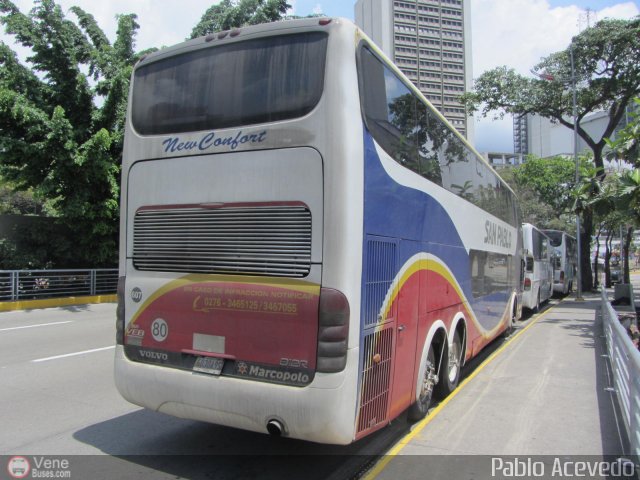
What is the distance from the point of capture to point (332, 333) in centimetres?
377

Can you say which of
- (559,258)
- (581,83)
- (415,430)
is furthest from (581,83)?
(415,430)

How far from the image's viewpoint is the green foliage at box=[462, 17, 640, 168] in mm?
23578

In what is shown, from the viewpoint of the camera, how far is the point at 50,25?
1688 cm

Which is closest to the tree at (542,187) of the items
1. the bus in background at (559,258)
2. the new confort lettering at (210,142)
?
the bus in background at (559,258)

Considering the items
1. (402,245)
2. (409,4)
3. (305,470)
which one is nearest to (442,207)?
(402,245)

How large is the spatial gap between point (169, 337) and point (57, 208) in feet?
52.2

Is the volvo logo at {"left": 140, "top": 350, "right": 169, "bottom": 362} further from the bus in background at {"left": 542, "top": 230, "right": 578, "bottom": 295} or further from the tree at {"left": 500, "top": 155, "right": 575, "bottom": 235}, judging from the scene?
the tree at {"left": 500, "top": 155, "right": 575, "bottom": 235}

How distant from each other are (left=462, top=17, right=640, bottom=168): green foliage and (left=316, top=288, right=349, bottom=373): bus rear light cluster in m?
24.5

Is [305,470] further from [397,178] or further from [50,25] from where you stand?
[50,25]

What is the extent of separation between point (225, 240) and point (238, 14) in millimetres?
18405

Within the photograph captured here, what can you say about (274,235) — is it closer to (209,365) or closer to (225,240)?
(225,240)

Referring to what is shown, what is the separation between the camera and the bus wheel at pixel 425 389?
561cm

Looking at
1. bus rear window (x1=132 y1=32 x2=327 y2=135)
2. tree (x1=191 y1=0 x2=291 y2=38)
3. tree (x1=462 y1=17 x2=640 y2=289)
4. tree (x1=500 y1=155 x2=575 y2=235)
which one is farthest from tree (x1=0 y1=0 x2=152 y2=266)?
tree (x1=500 y1=155 x2=575 y2=235)

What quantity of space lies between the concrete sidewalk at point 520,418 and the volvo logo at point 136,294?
2681 mm
